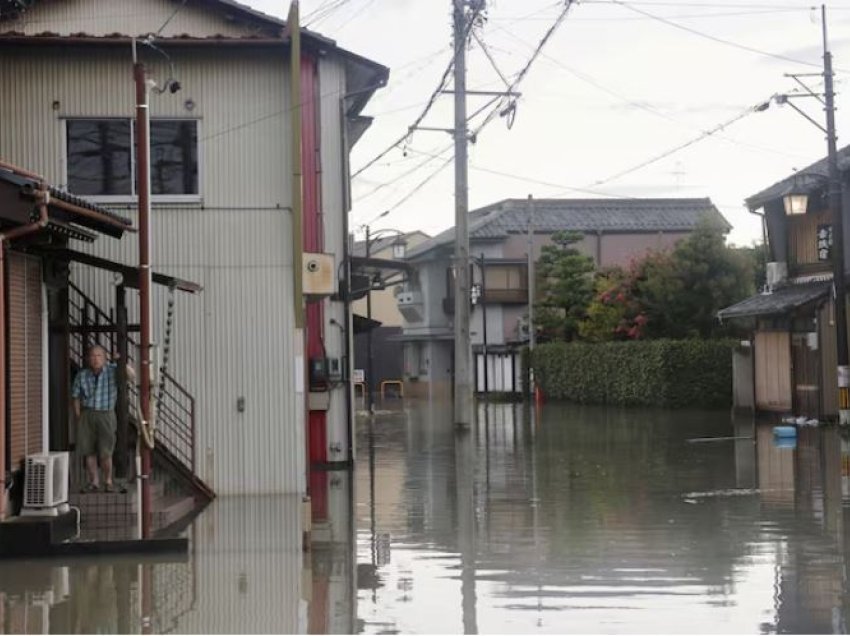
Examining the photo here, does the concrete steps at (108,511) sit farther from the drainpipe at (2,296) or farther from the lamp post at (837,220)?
the lamp post at (837,220)

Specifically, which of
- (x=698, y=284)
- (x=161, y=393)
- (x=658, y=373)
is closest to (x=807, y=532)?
(x=161, y=393)

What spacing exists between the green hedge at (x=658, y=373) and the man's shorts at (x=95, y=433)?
28688 mm

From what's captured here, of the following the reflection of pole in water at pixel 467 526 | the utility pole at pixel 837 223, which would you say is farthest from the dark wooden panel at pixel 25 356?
the utility pole at pixel 837 223

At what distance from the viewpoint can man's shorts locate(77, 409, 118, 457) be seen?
14234 mm

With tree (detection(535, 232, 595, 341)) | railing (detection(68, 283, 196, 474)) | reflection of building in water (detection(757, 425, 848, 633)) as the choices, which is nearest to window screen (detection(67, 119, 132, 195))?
railing (detection(68, 283, 196, 474))

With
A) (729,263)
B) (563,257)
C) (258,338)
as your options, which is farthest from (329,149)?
(563,257)

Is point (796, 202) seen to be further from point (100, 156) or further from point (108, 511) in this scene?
point (108, 511)

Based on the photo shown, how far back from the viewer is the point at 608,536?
45.1 ft

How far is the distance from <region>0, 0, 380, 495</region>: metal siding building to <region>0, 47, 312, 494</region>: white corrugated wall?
13 mm

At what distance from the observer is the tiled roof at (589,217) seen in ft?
211

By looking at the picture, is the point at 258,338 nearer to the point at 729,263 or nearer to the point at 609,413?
the point at 609,413

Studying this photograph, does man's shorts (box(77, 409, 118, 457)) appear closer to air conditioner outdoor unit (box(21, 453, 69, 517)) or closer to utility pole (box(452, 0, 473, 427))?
air conditioner outdoor unit (box(21, 453, 69, 517))

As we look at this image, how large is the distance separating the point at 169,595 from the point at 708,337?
119ft

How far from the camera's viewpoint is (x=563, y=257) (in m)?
53.0
